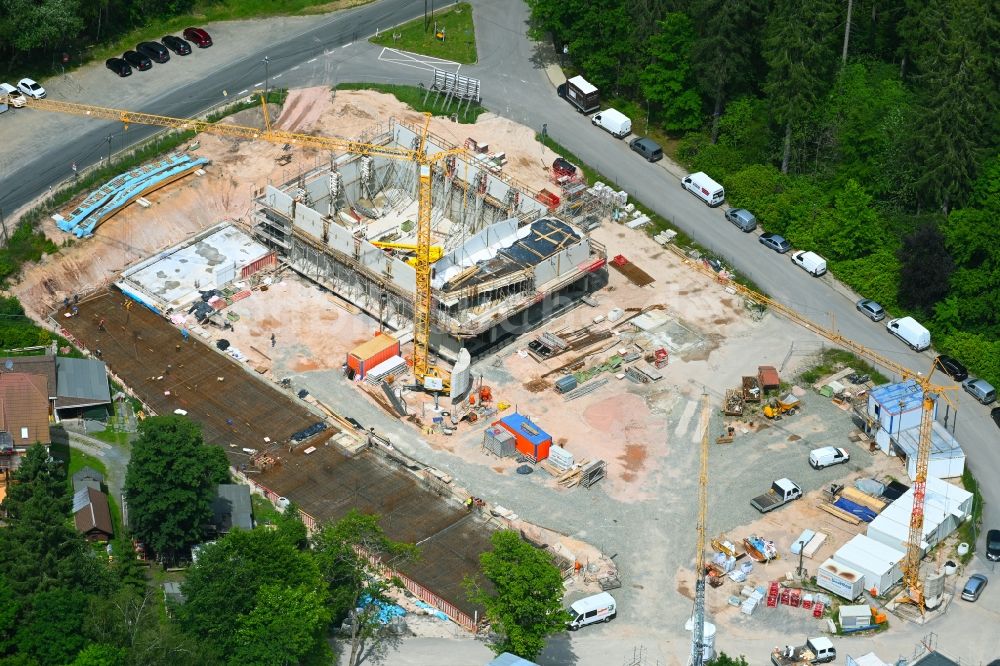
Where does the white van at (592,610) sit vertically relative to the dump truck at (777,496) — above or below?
below

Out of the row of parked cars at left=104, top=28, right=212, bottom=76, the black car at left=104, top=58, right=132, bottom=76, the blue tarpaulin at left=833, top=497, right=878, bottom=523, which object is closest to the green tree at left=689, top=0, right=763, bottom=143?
the blue tarpaulin at left=833, top=497, right=878, bottom=523

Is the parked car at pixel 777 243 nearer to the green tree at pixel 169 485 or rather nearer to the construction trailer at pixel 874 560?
the construction trailer at pixel 874 560

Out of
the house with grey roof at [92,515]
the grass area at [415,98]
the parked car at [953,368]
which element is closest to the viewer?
the house with grey roof at [92,515]

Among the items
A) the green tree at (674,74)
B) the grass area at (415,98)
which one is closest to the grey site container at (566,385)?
the green tree at (674,74)

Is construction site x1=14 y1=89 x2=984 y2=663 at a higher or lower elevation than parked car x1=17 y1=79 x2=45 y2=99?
lower

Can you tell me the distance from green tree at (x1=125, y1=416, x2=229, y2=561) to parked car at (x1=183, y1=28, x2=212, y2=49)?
60.7 metres

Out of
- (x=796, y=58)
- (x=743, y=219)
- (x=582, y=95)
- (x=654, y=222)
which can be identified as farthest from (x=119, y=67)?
(x=796, y=58)

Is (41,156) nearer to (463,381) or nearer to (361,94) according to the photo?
(361,94)

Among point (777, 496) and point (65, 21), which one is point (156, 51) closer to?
point (65, 21)

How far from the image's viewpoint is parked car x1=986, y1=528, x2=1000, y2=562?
12094 cm

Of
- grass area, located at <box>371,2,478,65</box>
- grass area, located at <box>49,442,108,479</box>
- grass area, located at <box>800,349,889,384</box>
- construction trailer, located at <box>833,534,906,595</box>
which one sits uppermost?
grass area, located at <box>371,2,478,65</box>

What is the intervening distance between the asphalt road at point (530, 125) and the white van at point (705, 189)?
2.18 ft

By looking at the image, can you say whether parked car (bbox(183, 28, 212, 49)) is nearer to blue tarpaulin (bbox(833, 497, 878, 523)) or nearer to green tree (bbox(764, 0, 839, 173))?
green tree (bbox(764, 0, 839, 173))

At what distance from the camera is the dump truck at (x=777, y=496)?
125 metres
